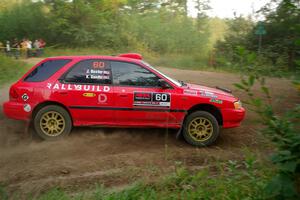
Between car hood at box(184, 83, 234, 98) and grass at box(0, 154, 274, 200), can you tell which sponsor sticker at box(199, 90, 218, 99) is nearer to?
car hood at box(184, 83, 234, 98)

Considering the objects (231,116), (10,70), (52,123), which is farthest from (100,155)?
(10,70)

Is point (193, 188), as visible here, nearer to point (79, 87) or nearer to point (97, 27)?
point (79, 87)

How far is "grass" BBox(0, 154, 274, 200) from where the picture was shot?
3750 millimetres

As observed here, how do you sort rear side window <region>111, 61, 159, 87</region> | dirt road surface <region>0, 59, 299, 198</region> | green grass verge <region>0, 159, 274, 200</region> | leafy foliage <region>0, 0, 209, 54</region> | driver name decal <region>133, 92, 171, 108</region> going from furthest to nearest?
leafy foliage <region>0, 0, 209, 54</region> < rear side window <region>111, 61, 159, 87</region> < driver name decal <region>133, 92, 171, 108</region> < dirt road surface <region>0, 59, 299, 198</region> < green grass verge <region>0, 159, 274, 200</region>

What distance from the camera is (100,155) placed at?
6.08m

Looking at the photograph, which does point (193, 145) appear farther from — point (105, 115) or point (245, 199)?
point (245, 199)

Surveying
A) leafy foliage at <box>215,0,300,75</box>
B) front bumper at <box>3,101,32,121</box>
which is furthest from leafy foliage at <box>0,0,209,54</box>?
front bumper at <box>3,101,32,121</box>

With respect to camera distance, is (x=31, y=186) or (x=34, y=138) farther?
(x=34, y=138)

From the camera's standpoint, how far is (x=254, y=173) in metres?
3.99

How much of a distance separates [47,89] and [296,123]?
15.9 ft

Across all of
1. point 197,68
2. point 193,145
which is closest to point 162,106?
point 193,145

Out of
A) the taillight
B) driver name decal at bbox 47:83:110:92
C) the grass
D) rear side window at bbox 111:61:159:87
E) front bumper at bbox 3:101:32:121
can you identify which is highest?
rear side window at bbox 111:61:159:87

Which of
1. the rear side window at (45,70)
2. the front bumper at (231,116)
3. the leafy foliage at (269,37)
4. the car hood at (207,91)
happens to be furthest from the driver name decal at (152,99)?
the leafy foliage at (269,37)

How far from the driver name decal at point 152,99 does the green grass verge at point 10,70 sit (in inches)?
321
